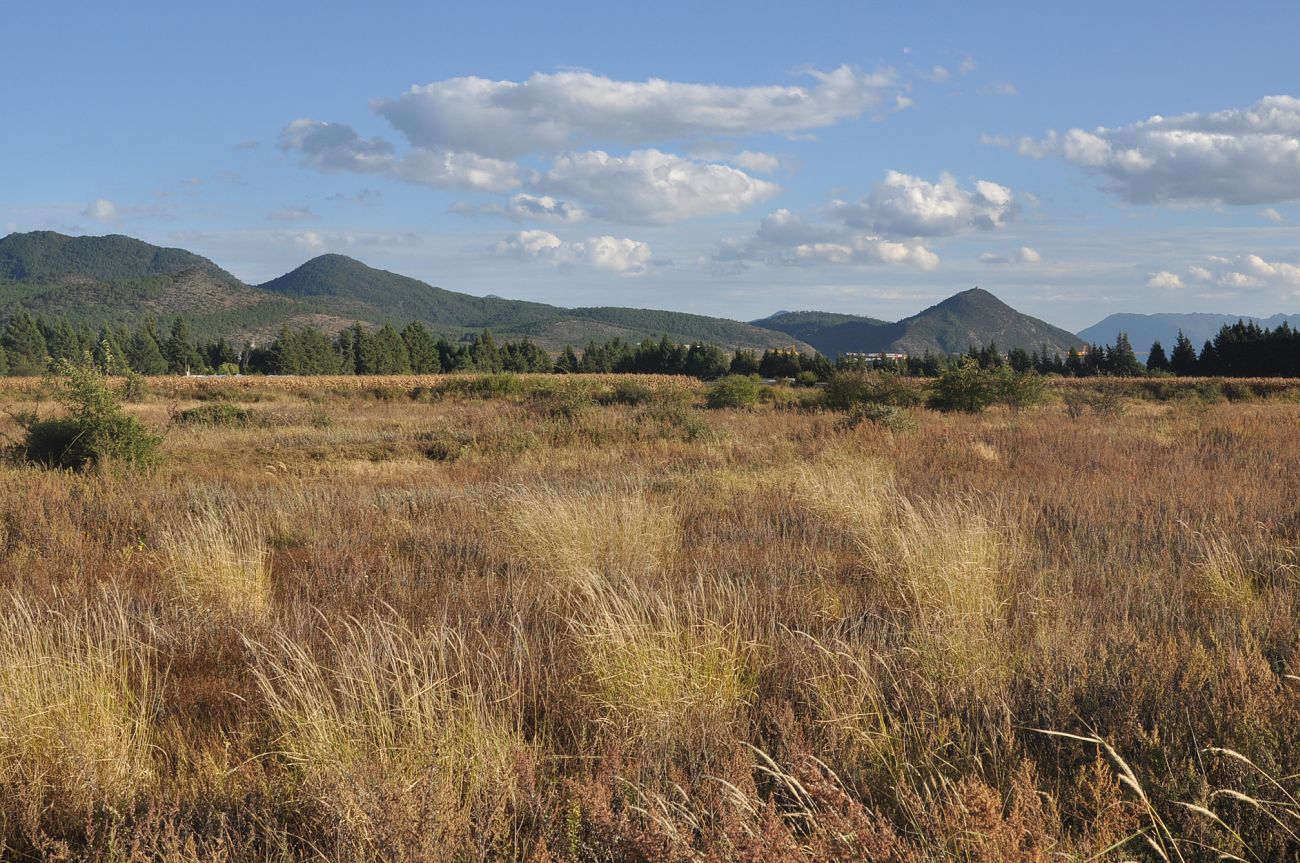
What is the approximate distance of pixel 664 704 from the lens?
3471mm

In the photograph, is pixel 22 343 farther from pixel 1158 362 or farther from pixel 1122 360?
pixel 1158 362

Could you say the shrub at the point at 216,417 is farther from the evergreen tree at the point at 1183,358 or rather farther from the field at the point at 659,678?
the evergreen tree at the point at 1183,358

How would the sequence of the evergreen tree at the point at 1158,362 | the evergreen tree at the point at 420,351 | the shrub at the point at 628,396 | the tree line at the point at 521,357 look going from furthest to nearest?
1. the evergreen tree at the point at 420,351
2. the evergreen tree at the point at 1158,362
3. the tree line at the point at 521,357
4. the shrub at the point at 628,396

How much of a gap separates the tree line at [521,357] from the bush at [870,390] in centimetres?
3990

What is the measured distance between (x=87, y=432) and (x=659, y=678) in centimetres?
1353

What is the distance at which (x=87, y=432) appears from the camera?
527 inches

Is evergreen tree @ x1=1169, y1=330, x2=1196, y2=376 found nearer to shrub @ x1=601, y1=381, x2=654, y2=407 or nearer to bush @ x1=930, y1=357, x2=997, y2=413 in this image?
bush @ x1=930, y1=357, x2=997, y2=413

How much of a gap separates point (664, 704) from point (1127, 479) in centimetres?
820

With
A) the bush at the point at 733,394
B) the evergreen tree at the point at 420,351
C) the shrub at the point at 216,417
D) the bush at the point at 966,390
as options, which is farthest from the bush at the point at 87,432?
the evergreen tree at the point at 420,351

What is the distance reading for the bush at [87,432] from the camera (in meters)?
13.2

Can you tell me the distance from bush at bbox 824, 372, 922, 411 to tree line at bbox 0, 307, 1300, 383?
39.9 m

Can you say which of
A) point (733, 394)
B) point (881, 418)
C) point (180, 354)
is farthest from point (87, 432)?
point (180, 354)

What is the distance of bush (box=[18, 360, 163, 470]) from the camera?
13.2 meters

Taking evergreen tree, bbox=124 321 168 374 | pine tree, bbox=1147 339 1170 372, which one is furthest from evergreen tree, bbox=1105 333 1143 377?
evergreen tree, bbox=124 321 168 374
